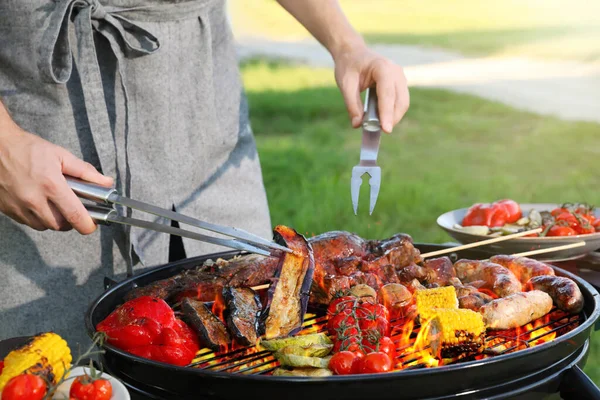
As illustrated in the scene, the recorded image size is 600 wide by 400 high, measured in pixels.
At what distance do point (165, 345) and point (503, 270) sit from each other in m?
1.36

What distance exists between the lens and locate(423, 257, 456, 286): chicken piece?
3002mm

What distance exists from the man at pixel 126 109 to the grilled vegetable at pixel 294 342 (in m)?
0.93

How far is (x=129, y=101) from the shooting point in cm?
322

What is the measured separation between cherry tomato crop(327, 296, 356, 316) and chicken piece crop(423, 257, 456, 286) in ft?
1.61

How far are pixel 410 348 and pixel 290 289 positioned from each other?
1.54ft

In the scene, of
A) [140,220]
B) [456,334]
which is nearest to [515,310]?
[456,334]

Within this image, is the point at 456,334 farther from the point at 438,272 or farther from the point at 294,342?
the point at 438,272

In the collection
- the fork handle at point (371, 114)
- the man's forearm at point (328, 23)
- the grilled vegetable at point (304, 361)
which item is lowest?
the grilled vegetable at point (304, 361)

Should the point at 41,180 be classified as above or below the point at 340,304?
above

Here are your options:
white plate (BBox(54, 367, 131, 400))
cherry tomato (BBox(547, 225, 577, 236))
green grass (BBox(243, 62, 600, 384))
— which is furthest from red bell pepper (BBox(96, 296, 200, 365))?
green grass (BBox(243, 62, 600, 384))

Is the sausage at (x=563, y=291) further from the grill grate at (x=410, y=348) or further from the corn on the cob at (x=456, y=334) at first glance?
the corn on the cob at (x=456, y=334)

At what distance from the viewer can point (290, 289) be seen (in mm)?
2674

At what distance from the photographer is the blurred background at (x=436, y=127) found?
28.5 feet

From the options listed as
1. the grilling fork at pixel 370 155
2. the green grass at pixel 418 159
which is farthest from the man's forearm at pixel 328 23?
the green grass at pixel 418 159
